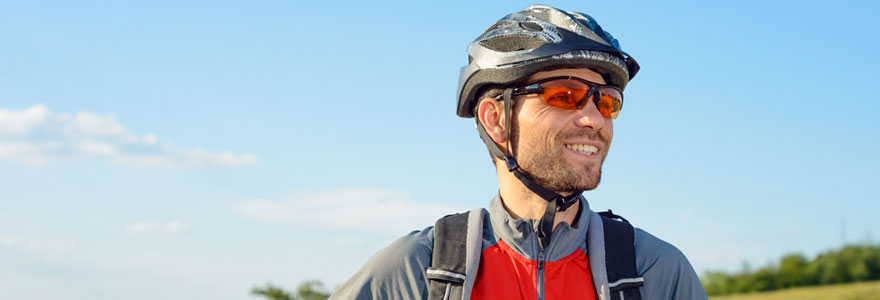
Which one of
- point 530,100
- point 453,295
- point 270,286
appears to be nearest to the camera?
point 453,295

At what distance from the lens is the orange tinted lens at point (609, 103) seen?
5102mm

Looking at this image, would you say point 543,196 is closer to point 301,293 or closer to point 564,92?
point 564,92

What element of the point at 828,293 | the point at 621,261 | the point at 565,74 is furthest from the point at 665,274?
the point at 828,293

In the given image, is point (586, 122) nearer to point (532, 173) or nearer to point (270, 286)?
point (532, 173)

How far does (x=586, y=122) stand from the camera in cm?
489

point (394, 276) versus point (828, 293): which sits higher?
point (394, 276)

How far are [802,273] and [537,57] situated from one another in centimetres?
7323

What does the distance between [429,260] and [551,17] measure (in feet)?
6.99

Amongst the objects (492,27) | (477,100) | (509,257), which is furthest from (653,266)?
(492,27)

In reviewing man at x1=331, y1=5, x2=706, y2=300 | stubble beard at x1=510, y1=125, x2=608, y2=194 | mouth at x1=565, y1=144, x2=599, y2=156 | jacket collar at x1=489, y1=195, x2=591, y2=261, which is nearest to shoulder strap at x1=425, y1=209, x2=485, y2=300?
man at x1=331, y1=5, x2=706, y2=300

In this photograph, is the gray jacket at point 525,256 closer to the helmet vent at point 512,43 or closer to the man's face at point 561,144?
the man's face at point 561,144

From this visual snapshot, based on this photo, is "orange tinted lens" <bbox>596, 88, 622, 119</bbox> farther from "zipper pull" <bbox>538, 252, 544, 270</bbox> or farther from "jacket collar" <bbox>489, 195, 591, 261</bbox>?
"zipper pull" <bbox>538, 252, 544, 270</bbox>

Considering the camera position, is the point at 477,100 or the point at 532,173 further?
the point at 477,100

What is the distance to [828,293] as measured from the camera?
55.8 meters
